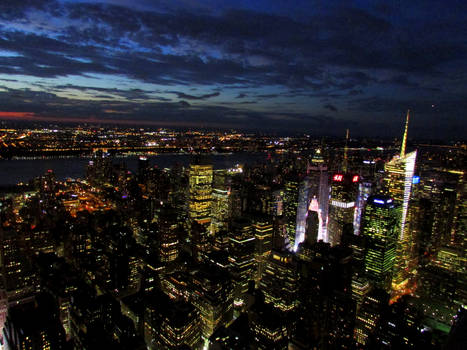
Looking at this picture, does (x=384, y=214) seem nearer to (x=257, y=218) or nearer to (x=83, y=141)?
(x=257, y=218)

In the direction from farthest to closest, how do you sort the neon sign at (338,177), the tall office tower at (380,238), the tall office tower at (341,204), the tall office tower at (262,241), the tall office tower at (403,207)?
1. the neon sign at (338,177)
2. the tall office tower at (341,204)
3. the tall office tower at (262,241)
4. the tall office tower at (403,207)
5. the tall office tower at (380,238)

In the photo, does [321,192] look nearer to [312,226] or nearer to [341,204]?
[341,204]

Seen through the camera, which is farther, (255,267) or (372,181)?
(372,181)

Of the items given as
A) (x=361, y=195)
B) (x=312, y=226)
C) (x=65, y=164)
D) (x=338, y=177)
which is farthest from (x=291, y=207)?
(x=65, y=164)

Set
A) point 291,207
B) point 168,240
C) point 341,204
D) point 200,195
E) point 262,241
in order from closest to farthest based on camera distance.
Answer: point 168,240, point 262,241, point 341,204, point 291,207, point 200,195

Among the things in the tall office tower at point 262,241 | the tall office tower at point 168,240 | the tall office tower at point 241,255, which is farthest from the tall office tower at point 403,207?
the tall office tower at point 168,240

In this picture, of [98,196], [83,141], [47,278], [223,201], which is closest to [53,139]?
[83,141]

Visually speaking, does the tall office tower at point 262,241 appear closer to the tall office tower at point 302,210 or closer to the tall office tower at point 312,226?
the tall office tower at point 312,226
